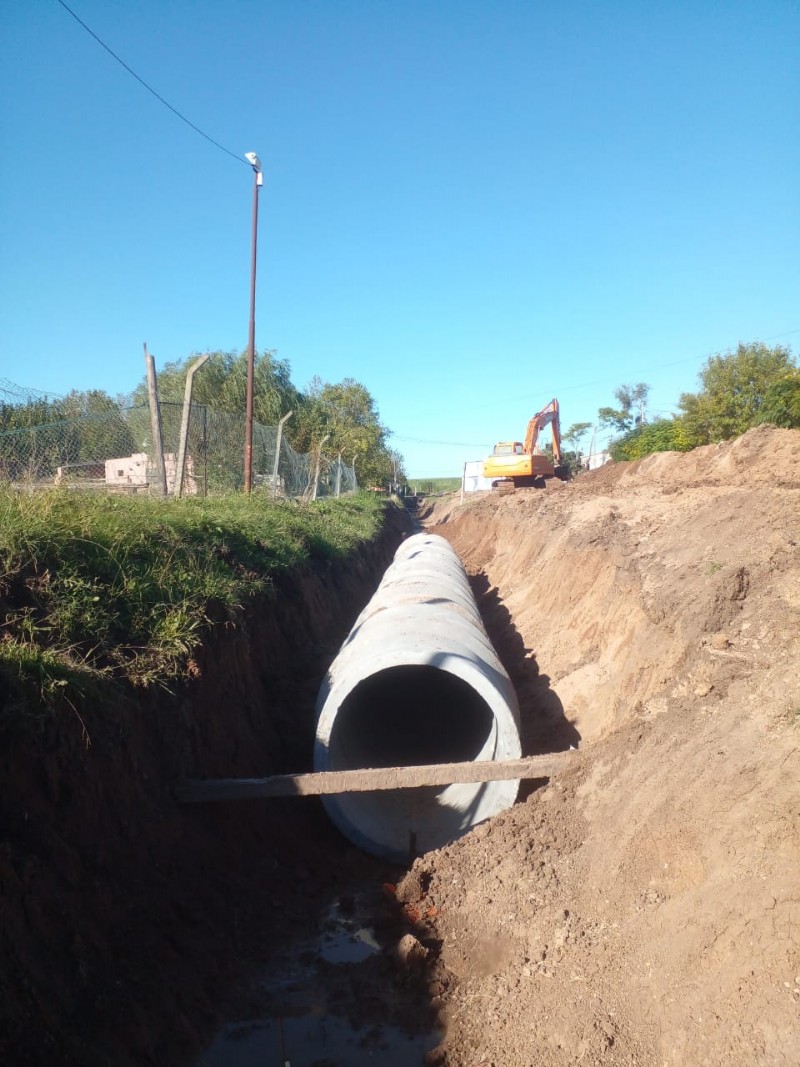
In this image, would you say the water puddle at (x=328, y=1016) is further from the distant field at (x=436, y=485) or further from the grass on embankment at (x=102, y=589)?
the distant field at (x=436, y=485)

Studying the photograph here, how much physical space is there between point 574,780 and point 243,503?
21.3ft

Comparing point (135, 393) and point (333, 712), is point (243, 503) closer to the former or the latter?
point (135, 393)

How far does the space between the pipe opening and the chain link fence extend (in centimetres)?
341

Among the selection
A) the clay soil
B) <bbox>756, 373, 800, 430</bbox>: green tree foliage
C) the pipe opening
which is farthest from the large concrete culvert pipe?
<bbox>756, 373, 800, 430</bbox>: green tree foliage

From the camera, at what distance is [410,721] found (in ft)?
27.5

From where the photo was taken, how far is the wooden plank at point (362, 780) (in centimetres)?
461

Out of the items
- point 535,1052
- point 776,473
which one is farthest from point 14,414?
point 776,473

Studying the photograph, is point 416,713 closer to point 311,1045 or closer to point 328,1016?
point 328,1016

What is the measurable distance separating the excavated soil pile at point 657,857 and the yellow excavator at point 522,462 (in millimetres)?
15129

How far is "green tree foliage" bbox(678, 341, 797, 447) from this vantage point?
2953 cm

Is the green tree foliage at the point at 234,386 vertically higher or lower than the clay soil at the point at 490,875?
higher

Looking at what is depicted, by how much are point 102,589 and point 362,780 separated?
7.15 ft

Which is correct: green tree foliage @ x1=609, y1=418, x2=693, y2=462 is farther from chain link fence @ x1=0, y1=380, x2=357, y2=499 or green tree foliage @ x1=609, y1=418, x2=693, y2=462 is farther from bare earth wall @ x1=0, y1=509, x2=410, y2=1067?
bare earth wall @ x1=0, y1=509, x2=410, y2=1067

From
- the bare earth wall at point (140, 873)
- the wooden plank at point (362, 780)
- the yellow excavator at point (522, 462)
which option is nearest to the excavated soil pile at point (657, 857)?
the wooden plank at point (362, 780)
